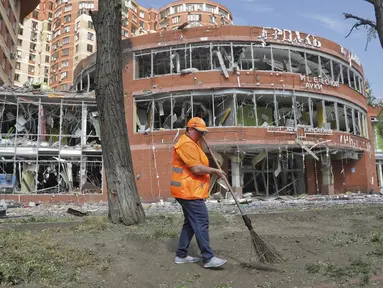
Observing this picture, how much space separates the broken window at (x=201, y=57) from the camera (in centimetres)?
2391

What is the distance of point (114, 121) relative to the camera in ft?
25.0

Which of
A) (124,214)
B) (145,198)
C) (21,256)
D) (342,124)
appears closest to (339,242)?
(124,214)

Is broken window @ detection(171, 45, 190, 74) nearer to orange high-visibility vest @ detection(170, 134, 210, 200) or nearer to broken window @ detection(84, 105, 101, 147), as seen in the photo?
broken window @ detection(84, 105, 101, 147)

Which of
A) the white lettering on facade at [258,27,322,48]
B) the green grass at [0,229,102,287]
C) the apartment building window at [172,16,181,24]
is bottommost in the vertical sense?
the green grass at [0,229,102,287]

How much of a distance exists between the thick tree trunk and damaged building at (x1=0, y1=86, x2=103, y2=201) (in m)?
15.5

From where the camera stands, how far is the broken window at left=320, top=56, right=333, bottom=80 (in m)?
25.8

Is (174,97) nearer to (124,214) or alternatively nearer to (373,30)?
(373,30)

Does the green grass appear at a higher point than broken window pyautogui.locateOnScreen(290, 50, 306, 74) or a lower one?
lower

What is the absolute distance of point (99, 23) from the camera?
7973 mm

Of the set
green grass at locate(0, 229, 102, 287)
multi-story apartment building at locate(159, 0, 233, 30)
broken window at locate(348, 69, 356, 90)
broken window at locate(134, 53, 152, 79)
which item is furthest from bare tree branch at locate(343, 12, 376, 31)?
multi-story apartment building at locate(159, 0, 233, 30)

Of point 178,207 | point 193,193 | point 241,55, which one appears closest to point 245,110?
point 241,55

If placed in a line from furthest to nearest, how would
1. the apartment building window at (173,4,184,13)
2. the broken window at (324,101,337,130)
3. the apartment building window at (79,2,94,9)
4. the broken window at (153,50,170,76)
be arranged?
the apartment building window at (173,4,184,13) < the apartment building window at (79,2,94,9) < the broken window at (324,101,337,130) < the broken window at (153,50,170,76)

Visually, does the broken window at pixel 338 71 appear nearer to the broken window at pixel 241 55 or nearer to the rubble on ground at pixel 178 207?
the broken window at pixel 241 55

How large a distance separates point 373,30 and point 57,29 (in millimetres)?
72802
